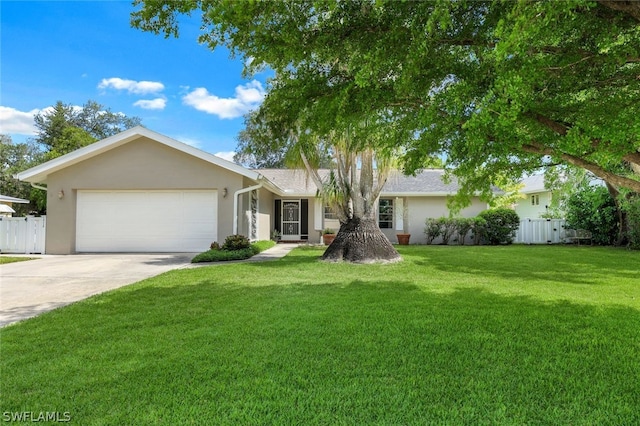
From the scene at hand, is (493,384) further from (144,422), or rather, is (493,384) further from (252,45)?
(252,45)

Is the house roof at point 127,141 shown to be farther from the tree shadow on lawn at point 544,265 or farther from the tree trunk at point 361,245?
the tree shadow on lawn at point 544,265

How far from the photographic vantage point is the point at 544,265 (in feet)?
33.9

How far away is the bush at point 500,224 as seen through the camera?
56.3 feet

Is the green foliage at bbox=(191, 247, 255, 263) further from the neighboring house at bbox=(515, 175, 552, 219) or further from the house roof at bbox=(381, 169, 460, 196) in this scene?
the neighboring house at bbox=(515, 175, 552, 219)

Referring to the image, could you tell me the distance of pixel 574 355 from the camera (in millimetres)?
3619

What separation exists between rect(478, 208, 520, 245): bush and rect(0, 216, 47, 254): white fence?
724 inches

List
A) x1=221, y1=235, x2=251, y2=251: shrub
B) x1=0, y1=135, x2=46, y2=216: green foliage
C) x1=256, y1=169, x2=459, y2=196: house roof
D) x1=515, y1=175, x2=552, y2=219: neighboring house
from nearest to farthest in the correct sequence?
x1=221, y1=235, x2=251, y2=251: shrub, x1=256, y1=169, x2=459, y2=196: house roof, x1=515, y1=175, x2=552, y2=219: neighboring house, x1=0, y1=135, x2=46, y2=216: green foliage

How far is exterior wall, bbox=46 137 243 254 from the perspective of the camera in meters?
12.9

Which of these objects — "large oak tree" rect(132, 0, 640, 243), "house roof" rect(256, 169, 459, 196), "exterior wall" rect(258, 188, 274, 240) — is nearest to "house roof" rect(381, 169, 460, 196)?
"house roof" rect(256, 169, 459, 196)

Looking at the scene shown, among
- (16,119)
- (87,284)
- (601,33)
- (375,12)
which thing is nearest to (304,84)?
(375,12)

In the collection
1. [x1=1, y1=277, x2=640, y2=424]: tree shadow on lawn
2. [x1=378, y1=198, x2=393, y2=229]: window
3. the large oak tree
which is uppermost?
the large oak tree

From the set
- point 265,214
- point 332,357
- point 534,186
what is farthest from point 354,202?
point 534,186

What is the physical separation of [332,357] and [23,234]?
14536mm

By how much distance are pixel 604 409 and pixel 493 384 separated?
2.39 feet
